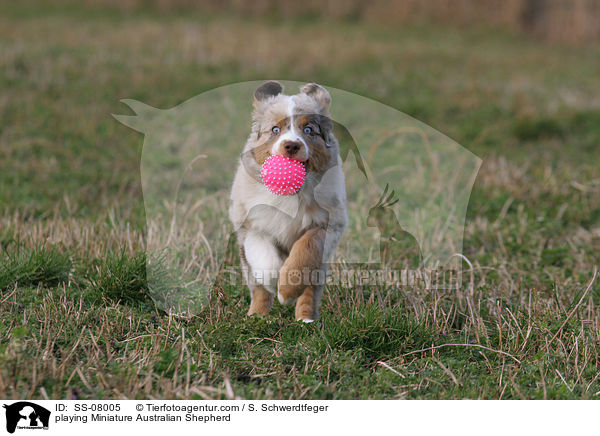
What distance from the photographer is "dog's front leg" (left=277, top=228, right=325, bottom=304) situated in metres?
3.81

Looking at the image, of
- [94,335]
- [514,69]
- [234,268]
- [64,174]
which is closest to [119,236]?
[234,268]

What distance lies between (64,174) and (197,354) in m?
4.55

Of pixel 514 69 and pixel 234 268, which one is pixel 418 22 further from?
pixel 234 268

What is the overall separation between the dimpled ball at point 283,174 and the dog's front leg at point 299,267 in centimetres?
31

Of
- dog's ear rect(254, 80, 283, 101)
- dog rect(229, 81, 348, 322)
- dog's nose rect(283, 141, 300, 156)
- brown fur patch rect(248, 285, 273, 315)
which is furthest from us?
brown fur patch rect(248, 285, 273, 315)

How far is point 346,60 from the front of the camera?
13.6 metres

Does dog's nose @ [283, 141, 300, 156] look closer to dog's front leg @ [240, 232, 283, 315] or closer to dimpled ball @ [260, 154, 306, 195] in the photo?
dimpled ball @ [260, 154, 306, 195]

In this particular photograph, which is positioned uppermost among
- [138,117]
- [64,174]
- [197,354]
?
[138,117]

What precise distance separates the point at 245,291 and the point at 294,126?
157 cm

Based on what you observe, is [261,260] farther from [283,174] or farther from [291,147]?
[291,147]

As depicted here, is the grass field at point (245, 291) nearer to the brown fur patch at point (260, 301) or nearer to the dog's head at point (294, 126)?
the brown fur patch at point (260, 301)
